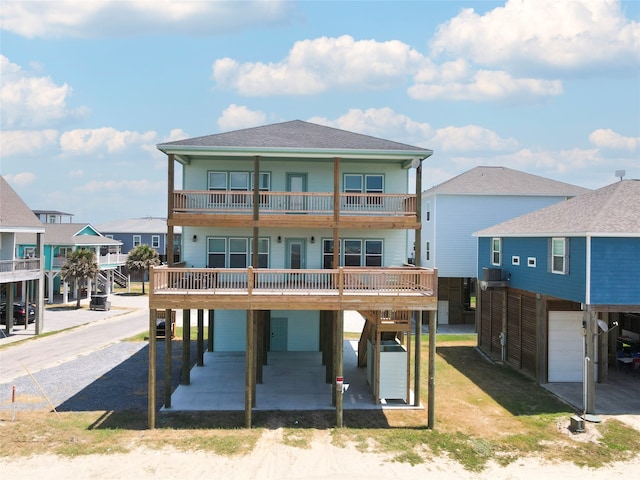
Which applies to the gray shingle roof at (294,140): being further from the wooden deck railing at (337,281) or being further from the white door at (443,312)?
the white door at (443,312)

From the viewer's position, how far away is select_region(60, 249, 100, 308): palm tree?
3966 centimetres

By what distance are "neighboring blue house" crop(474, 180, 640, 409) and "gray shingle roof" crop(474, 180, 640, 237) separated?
4 centimetres

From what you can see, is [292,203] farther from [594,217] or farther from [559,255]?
[594,217]

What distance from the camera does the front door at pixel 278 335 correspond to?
24188 millimetres

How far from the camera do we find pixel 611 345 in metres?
22.2

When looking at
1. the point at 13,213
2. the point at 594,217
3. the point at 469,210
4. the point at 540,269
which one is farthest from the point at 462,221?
the point at 13,213

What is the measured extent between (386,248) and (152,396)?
11397 mm

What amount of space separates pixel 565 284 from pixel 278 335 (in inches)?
534

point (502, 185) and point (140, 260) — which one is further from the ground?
point (502, 185)

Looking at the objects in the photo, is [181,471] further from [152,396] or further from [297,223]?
[297,223]

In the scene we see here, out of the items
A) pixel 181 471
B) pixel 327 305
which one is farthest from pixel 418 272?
pixel 181 471

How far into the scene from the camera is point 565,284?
58.0 ft

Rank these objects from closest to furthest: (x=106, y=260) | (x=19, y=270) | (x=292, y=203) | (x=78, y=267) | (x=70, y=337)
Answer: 1. (x=292, y=203)
2. (x=19, y=270)
3. (x=70, y=337)
4. (x=78, y=267)
5. (x=106, y=260)

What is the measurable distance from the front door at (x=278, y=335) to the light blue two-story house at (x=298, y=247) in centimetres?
5
